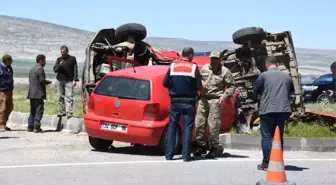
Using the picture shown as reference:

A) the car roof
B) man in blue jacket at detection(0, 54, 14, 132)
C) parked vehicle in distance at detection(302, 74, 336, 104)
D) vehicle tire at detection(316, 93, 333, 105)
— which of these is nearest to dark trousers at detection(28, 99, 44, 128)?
man in blue jacket at detection(0, 54, 14, 132)

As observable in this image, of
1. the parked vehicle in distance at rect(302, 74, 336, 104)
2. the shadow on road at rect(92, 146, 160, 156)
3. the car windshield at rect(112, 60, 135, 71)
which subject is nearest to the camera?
the shadow on road at rect(92, 146, 160, 156)

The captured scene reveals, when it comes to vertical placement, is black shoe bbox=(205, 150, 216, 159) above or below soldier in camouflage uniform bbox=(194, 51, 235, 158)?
below

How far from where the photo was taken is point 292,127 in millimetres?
16953

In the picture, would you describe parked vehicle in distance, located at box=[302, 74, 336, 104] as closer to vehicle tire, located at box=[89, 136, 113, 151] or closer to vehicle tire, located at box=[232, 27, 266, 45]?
vehicle tire, located at box=[232, 27, 266, 45]

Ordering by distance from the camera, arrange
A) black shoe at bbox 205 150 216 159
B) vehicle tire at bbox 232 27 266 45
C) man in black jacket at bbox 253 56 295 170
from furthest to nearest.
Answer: vehicle tire at bbox 232 27 266 45
black shoe at bbox 205 150 216 159
man in black jacket at bbox 253 56 295 170

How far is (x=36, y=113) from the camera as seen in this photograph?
1812 centimetres

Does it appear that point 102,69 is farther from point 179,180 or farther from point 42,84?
point 179,180

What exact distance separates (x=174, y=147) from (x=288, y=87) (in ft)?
7.10

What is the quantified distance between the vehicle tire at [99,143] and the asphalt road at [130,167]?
0.19 metres

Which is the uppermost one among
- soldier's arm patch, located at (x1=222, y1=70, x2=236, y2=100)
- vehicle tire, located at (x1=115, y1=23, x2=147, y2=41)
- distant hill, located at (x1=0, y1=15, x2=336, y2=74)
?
vehicle tire, located at (x1=115, y1=23, x2=147, y2=41)

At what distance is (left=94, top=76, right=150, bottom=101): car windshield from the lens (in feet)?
44.5

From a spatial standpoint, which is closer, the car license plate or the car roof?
the car license plate

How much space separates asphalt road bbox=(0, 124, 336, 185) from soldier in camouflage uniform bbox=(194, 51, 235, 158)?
47cm

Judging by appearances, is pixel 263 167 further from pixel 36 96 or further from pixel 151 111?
pixel 36 96
